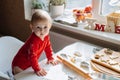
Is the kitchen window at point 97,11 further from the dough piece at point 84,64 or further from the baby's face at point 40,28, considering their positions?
the baby's face at point 40,28

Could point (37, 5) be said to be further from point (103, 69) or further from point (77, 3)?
point (103, 69)

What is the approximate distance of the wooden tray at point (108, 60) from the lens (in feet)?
3.79

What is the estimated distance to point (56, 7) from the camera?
192 cm

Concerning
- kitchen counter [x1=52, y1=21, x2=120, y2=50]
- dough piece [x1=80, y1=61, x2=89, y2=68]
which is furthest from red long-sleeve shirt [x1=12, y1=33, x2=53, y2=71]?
kitchen counter [x1=52, y1=21, x2=120, y2=50]

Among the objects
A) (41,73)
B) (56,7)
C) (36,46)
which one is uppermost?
(56,7)

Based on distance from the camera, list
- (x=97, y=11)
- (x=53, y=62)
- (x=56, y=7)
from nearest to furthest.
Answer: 1. (x=53, y=62)
2. (x=97, y=11)
3. (x=56, y=7)


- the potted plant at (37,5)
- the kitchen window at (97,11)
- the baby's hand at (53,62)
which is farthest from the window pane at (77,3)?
the baby's hand at (53,62)

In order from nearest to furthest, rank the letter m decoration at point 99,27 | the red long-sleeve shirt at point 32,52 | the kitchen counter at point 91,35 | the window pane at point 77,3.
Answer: the red long-sleeve shirt at point 32,52 → the kitchen counter at point 91,35 → the letter m decoration at point 99,27 → the window pane at point 77,3

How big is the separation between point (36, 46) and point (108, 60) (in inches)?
15.9

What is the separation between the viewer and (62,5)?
1938 mm

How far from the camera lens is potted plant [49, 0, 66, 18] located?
192 cm

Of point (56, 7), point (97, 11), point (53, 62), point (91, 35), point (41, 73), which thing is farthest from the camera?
point (56, 7)

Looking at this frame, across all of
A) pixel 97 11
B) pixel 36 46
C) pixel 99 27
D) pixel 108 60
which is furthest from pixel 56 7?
pixel 108 60

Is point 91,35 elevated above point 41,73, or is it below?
above
